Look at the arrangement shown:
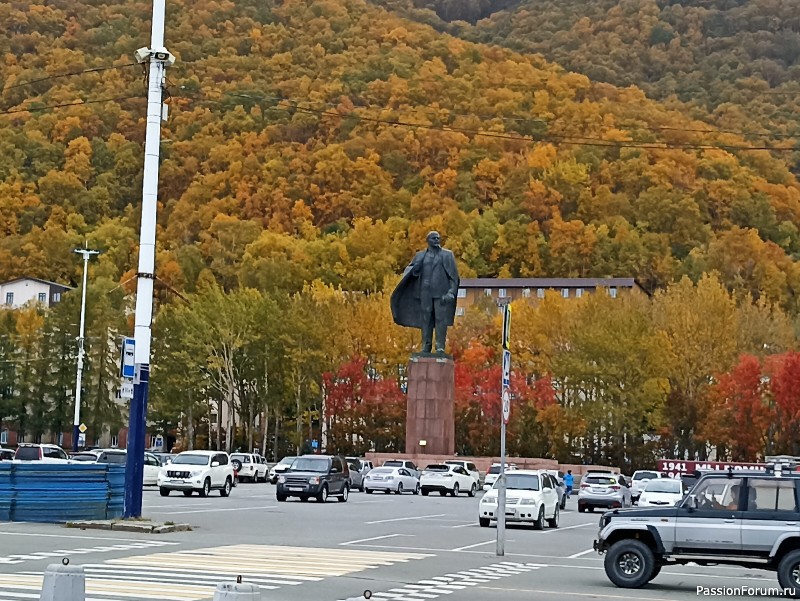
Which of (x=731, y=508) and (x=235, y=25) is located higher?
(x=235, y=25)

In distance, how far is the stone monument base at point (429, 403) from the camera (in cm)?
5997

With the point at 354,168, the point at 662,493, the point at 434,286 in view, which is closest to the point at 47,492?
the point at 662,493

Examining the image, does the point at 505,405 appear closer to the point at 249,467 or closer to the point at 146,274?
the point at 146,274

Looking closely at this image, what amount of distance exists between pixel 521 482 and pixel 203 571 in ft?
50.4

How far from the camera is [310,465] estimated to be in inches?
1692

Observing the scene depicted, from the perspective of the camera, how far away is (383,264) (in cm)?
13012

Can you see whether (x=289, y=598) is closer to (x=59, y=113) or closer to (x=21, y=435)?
(x=21, y=435)

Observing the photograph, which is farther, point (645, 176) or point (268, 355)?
point (645, 176)

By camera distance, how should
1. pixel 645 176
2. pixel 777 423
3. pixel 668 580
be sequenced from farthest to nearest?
pixel 645 176
pixel 777 423
pixel 668 580

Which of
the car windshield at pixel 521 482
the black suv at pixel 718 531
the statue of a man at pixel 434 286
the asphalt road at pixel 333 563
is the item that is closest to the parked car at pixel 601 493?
the asphalt road at pixel 333 563

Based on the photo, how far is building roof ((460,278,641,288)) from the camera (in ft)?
414

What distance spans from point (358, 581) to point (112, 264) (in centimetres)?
11762

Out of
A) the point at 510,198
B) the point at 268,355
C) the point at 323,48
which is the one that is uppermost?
the point at 323,48

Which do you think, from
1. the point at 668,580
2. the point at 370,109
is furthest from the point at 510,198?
the point at 668,580
